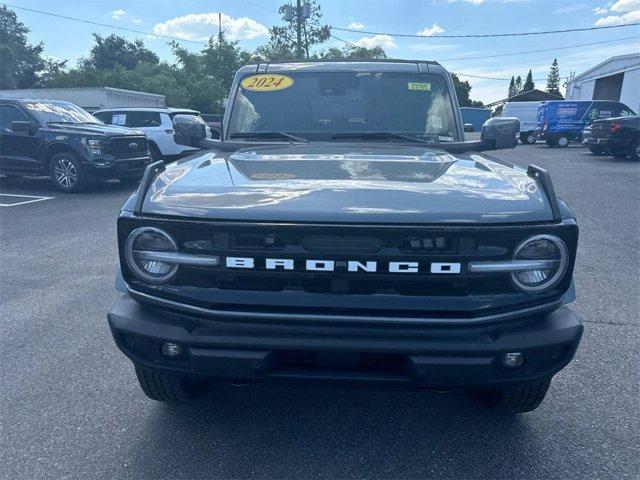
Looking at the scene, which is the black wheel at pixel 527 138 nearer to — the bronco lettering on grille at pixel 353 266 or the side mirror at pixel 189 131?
the side mirror at pixel 189 131

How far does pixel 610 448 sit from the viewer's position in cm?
274

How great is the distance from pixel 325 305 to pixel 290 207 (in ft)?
1.38

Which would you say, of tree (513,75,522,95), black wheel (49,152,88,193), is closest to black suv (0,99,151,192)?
black wheel (49,152,88,193)

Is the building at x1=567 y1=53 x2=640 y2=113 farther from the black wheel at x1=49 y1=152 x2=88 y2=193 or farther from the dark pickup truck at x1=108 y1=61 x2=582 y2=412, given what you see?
the dark pickup truck at x1=108 y1=61 x2=582 y2=412

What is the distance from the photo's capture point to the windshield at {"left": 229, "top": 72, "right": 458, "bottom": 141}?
3809 mm

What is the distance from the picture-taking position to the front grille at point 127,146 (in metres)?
10.5

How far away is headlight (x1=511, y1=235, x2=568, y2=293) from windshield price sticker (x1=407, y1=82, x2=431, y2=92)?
2046 millimetres

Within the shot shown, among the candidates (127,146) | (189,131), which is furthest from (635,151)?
(189,131)

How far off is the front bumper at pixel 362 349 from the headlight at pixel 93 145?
8915 mm

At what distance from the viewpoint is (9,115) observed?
1079 centimetres

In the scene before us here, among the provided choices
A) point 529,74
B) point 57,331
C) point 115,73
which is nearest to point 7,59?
point 115,73

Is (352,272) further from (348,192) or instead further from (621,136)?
(621,136)

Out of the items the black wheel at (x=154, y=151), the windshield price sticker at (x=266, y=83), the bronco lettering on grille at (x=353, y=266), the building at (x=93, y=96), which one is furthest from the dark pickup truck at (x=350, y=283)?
the building at (x=93, y=96)

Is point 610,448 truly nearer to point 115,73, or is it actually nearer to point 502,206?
point 502,206
